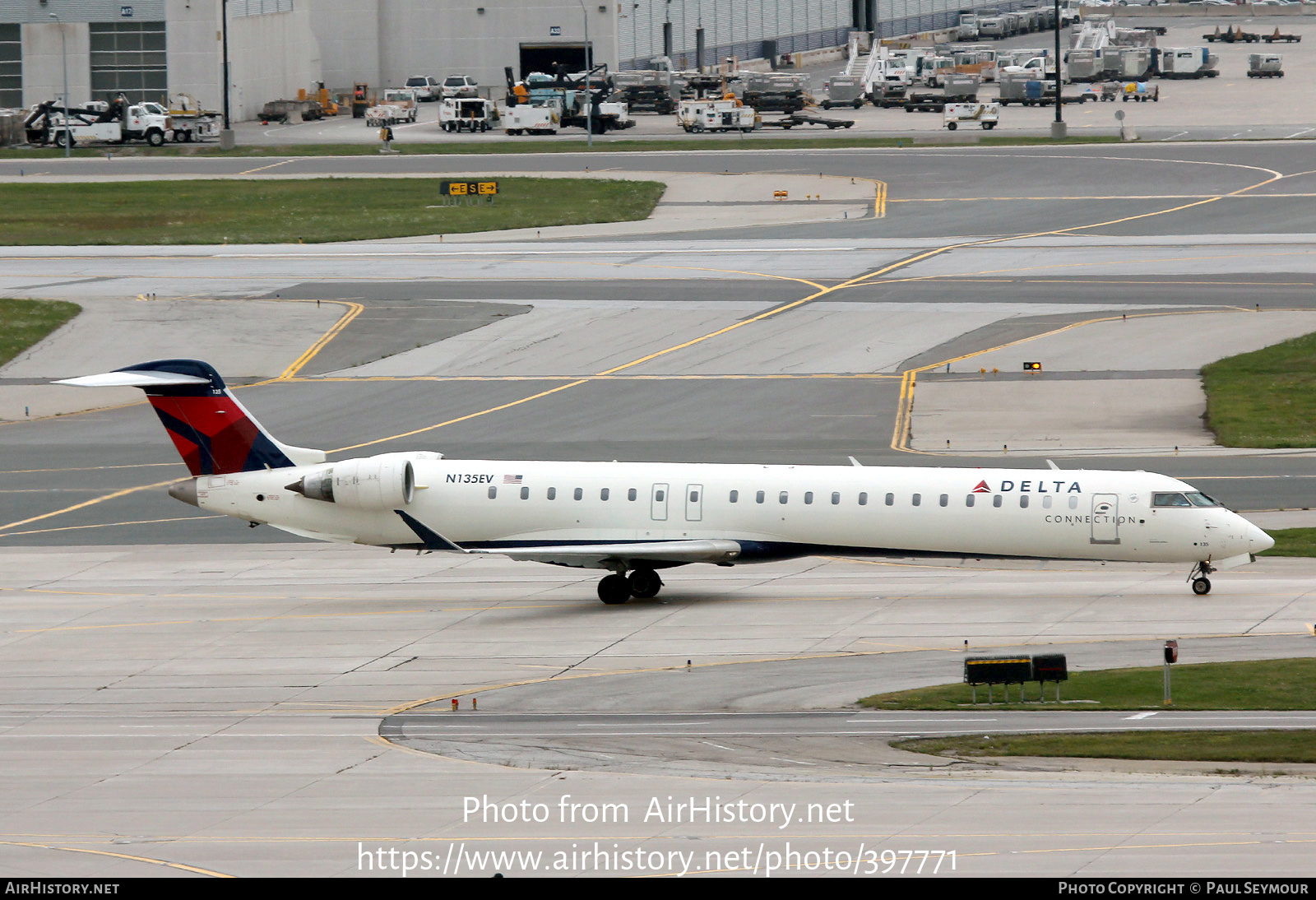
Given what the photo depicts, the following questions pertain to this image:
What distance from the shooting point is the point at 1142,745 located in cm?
2588

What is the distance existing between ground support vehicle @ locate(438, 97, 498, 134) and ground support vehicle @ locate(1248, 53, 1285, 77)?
69.8 metres

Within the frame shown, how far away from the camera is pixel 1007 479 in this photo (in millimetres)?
36844

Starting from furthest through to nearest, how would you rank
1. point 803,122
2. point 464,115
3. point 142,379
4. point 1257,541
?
point 464,115 → point 803,122 → point 142,379 → point 1257,541

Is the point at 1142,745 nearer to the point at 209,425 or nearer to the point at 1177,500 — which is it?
A: the point at 1177,500

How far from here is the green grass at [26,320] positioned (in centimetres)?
6994

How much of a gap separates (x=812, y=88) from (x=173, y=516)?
124 meters

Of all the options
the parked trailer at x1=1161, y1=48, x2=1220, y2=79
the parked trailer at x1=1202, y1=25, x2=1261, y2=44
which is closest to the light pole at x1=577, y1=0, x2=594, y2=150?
the parked trailer at x1=1161, y1=48, x2=1220, y2=79

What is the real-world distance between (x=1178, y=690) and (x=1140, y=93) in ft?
405

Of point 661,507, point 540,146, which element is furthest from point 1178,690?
point 540,146

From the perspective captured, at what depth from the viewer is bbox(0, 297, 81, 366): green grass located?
6994 centimetres

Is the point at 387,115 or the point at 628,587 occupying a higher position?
the point at 387,115

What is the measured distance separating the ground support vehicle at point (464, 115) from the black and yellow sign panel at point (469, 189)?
39059 mm

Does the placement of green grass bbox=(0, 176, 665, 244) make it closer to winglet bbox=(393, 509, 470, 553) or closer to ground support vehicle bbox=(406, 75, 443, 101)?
ground support vehicle bbox=(406, 75, 443, 101)

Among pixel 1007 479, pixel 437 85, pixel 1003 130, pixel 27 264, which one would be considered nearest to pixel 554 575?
pixel 1007 479
